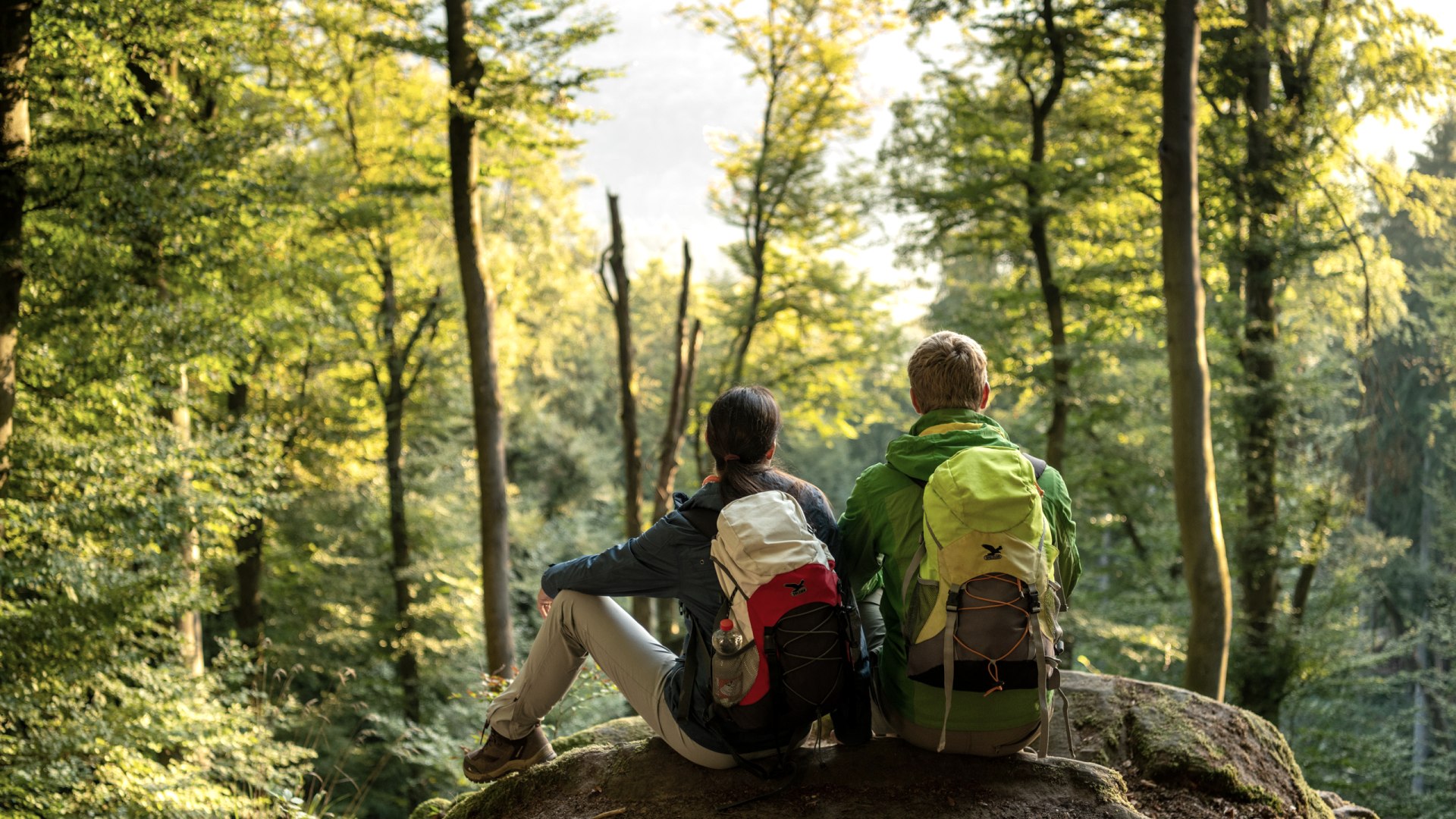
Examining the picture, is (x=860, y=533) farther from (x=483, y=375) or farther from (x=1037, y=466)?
(x=483, y=375)

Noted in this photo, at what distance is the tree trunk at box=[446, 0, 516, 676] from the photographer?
8203 mm

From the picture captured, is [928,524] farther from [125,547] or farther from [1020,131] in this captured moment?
[1020,131]

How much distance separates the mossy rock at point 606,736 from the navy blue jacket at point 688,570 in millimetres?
1230

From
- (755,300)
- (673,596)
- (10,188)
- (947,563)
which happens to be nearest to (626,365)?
(10,188)

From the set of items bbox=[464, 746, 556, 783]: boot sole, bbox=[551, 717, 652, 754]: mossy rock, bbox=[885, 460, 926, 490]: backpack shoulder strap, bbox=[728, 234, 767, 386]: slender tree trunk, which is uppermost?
bbox=[728, 234, 767, 386]: slender tree trunk

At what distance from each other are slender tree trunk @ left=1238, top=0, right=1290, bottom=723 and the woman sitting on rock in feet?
27.9

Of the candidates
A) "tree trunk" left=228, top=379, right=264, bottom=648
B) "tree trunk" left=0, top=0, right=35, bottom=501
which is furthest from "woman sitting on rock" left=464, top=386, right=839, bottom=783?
"tree trunk" left=228, top=379, right=264, bottom=648

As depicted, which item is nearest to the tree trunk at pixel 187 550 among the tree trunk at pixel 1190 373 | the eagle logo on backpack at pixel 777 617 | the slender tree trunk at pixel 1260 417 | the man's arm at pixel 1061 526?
the eagle logo on backpack at pixel 777 617

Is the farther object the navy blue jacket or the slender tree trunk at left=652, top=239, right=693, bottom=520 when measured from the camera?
the slender tree trunk at left=652, top=239, right=693, bottom=520

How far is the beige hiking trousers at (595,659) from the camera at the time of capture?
2.96 m

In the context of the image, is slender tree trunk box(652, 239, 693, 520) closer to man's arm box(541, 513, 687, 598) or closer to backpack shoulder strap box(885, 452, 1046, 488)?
man's arm box(541, 513, 687, 598)

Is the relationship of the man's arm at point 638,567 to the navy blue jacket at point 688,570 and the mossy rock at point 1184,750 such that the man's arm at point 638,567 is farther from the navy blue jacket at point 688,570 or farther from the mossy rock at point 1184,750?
the mossy rock at point 1184,750

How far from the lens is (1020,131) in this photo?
1107 cm

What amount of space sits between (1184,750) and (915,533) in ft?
5.22
